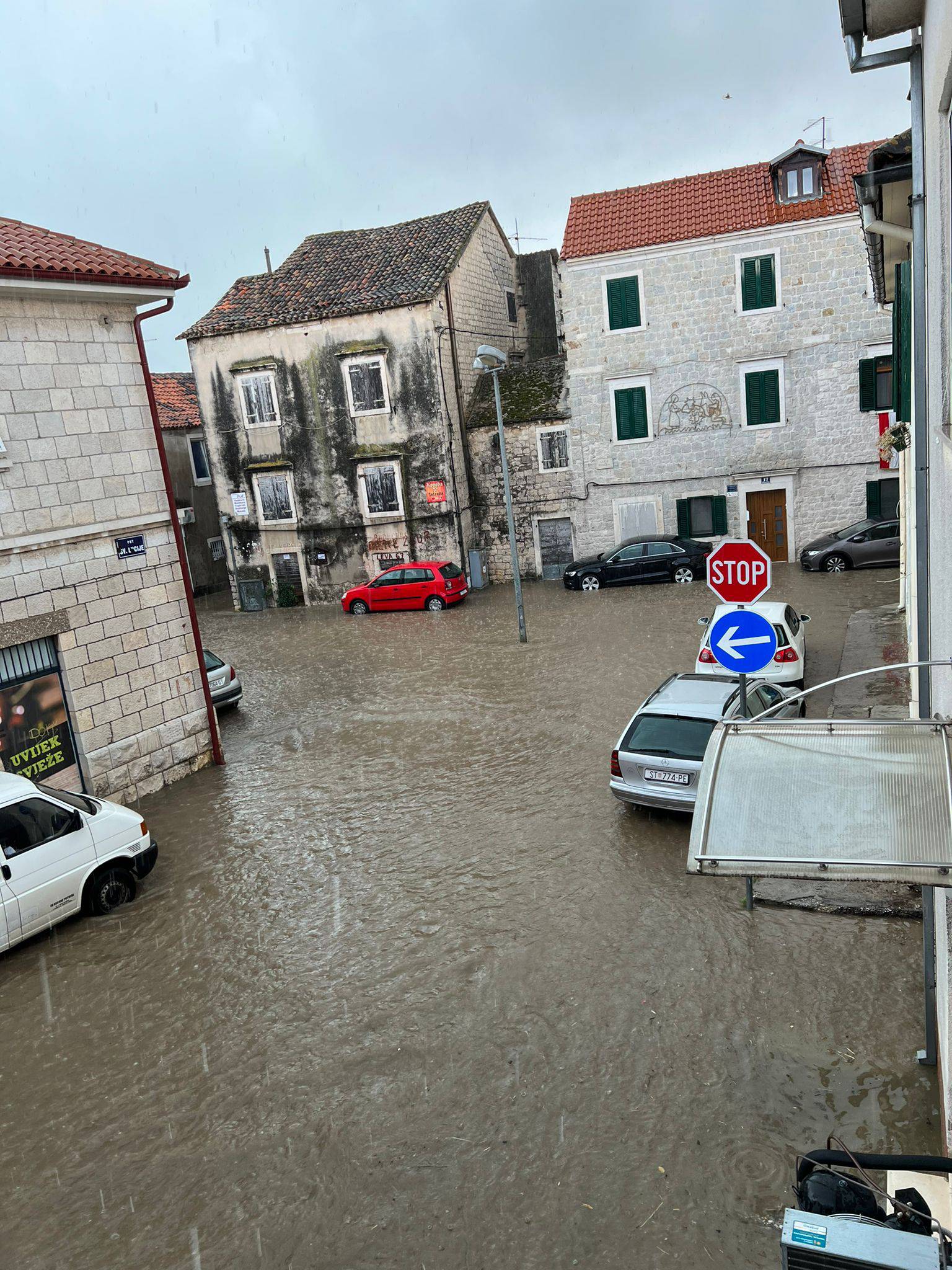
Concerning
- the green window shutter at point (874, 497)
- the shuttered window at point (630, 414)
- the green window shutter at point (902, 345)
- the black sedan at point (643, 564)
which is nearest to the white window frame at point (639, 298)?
the shuttered window at point (630, 414)

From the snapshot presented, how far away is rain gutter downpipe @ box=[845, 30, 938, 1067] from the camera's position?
223 inches

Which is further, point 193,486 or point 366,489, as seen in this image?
point 193,486

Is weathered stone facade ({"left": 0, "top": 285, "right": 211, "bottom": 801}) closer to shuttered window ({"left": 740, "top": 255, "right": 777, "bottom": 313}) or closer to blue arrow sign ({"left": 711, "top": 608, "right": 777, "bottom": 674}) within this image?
blue arrow sign ({"left": 711, "top": 608, "right": 777, "bottom": 674})

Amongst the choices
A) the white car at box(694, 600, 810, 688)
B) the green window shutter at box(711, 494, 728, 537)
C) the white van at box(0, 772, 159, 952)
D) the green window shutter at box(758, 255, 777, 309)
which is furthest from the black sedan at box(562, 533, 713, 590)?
the white van at box(0, 772, 159, 952)

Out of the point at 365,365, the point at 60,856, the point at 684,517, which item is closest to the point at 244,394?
the point at 365,365

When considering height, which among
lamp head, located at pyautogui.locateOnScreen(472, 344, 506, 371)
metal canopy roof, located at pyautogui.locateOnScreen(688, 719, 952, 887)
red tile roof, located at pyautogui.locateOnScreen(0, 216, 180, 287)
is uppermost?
red tile roof, located at pyautogui.locateOnScreen(0, 216, 180, 287)

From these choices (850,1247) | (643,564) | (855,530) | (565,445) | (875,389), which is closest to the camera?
(850,1247)

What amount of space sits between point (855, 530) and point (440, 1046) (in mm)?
19820

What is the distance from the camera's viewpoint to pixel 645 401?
2584 cm

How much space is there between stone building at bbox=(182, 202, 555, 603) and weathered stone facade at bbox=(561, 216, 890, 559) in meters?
3.75

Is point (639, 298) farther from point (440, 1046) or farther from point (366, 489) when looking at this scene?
point (440, 1046)

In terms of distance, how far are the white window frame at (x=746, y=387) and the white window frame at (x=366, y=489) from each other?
978cm

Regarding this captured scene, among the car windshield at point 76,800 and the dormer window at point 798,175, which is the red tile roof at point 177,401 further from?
the car windshield at point 76,800

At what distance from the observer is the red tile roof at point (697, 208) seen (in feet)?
77.8
